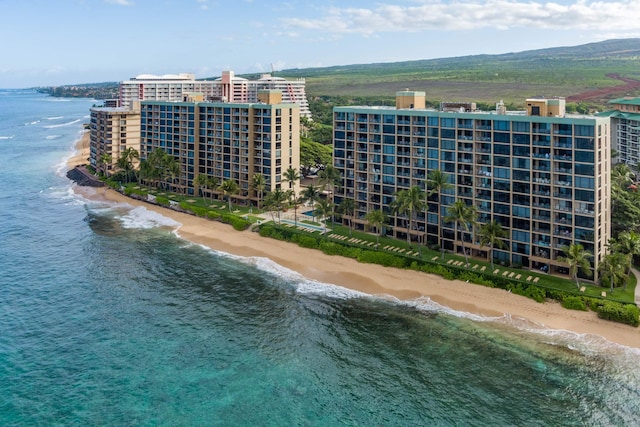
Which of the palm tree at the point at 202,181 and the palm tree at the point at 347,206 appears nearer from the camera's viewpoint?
the palm tree at the point at 347,206

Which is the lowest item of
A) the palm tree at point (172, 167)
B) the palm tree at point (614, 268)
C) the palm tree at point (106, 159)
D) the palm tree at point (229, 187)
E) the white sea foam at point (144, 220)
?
the palm tree at point (614, 268)

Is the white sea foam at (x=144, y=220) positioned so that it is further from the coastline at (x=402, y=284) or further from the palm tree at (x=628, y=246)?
the palm tree at (x=628, y=246)

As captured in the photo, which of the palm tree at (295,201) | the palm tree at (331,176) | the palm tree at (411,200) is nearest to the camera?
the palm tree at (411,200)

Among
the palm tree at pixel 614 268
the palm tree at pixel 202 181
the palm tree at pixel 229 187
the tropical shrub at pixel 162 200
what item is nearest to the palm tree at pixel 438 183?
the palm tree at pixel 614 268

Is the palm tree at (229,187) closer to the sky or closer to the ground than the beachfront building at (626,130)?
closer to the ground

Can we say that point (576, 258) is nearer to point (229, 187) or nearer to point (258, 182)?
point (258, 182)

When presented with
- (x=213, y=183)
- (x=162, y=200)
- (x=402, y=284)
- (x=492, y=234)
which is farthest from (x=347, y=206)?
(x=162, y=200)

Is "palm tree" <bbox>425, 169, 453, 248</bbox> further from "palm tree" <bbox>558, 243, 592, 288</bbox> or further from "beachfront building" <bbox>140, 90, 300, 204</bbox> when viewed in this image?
"beachfront building" <bbox>140, 90, 300, 204</bbox>
